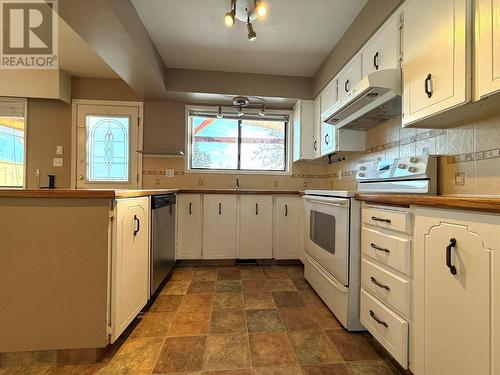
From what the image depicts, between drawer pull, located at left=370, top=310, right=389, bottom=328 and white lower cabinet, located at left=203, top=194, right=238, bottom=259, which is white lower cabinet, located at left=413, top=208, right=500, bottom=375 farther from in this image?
white lower cabinet, located at left=203, top=194, right=238, bottom=259

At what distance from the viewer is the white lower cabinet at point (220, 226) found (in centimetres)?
295

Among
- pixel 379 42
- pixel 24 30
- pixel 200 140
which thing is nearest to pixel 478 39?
pixel 379 42

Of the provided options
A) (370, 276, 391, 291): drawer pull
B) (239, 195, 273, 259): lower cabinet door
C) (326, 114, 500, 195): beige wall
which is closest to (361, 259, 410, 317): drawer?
(370, 276, 391, 291): drawer pull

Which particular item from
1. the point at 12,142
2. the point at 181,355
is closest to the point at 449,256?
the point at 181,355

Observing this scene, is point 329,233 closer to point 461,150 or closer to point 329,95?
point 461,150

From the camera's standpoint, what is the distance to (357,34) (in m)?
2.04

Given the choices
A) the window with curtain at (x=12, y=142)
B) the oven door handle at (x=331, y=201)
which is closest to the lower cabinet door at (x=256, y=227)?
the oven door handle at (x=331, y=201)

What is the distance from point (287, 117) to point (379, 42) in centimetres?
185

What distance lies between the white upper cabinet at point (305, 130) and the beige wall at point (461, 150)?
1191 millimetres

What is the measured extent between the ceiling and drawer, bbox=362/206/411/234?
2.86 m

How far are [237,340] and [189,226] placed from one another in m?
1.66

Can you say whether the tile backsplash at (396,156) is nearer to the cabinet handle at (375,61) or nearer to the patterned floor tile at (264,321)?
the cabinet handle at (375,61)

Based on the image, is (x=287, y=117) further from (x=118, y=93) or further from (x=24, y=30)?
(x=24, y=30)

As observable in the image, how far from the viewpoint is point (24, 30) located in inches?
83.7
